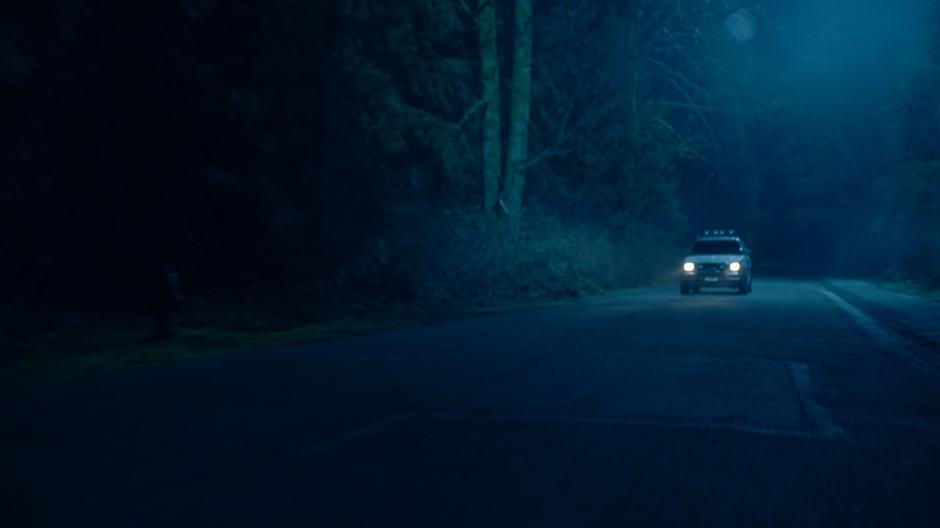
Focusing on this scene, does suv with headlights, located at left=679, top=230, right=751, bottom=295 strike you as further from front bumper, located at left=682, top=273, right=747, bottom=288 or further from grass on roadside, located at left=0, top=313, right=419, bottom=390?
grass on roadside, located at left=0, top=313, right=419, bottom=390

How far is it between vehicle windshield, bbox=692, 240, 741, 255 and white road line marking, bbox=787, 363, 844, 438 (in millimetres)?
23105

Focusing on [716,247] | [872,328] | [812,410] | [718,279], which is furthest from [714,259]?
[812,410]

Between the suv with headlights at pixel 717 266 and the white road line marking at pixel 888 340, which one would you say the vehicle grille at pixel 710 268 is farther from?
the white road line marking at pixel 888 340

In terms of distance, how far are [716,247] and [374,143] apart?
14.2m

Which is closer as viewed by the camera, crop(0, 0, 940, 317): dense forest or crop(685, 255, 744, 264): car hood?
crop(0, 0, 940, 317): dense forest

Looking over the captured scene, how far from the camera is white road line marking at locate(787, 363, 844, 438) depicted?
24.9 feet

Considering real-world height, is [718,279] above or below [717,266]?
below

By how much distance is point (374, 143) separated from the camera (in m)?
26.3

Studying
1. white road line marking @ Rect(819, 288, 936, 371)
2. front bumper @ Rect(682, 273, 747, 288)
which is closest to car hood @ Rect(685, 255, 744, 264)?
front bumper @ Rect(682, 273, 747, 288)

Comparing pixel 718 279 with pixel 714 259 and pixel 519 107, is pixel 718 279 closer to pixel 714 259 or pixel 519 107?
pixel 714 259

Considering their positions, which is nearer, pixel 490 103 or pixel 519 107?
pixel 490 103

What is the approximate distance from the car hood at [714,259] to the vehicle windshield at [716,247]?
0.49 m

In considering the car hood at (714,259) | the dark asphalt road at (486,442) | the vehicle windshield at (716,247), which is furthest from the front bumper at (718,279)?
the dark asphalt road at (486,442)

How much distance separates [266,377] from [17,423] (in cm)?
310
